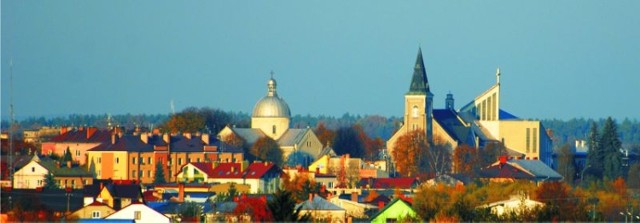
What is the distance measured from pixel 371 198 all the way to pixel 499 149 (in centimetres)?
3785

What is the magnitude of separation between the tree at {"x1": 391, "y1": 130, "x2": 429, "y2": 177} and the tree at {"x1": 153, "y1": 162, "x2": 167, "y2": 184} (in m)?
10.9

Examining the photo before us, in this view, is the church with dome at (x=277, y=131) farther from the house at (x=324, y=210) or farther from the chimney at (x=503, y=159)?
the house at (x=324, y=210)

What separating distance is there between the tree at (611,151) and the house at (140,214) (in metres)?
44.7

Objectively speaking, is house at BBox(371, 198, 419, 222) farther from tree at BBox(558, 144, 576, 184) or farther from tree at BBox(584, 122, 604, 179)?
tree at BBox(584, 122, 604, 179)

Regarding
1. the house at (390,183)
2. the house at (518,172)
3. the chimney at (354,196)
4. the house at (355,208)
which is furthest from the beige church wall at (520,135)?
the house at (355,208)

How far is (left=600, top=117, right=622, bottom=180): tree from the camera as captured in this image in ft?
347

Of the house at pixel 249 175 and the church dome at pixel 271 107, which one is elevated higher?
the church dome at pixel 271 107

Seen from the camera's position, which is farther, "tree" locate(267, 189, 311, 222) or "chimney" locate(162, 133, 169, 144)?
"chimney" locate(162, 133, 169, 144)

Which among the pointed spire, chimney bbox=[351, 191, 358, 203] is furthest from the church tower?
chimney bbox=[351, 191, 358, 203]

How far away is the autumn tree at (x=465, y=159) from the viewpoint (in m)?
105

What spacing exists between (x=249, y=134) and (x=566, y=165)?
21.6 metres

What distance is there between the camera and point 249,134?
123500 millimetres

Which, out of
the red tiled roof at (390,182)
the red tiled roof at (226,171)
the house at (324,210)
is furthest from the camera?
the red tiled roof at (226,171)

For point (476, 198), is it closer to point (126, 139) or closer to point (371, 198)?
point (371, 198)
